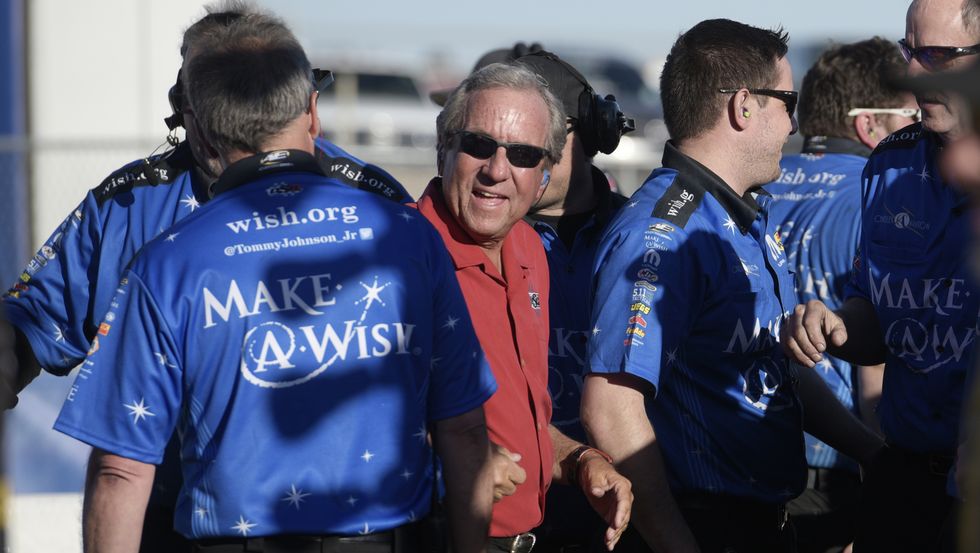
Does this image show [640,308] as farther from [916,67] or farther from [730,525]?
[916,67]

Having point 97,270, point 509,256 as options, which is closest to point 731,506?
point 509,256

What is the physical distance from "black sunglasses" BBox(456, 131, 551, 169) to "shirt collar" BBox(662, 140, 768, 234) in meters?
0.42

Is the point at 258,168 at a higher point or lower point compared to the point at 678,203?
higher

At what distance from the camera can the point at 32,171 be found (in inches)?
364

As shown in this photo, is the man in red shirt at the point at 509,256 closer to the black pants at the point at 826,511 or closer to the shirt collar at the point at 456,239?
the shirt collar at the point at 456,239

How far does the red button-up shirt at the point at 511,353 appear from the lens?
3.12 m

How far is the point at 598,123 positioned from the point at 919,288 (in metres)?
1.28

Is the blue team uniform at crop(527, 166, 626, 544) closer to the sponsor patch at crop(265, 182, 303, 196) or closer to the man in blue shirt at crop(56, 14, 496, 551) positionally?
the man in blue shirt at crop(56, 14, 496, 551)

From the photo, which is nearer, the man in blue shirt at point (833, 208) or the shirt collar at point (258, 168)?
the shirt collar at point (258, 168)

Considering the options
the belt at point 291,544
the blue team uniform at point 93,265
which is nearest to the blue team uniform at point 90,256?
the blue team uniform at point 93,265

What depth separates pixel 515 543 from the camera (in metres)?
3.15

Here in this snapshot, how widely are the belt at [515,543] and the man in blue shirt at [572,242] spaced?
11.6 inches

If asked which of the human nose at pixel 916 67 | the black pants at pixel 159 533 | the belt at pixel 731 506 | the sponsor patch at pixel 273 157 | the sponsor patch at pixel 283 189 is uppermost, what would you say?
the human nose at pixel 916 67

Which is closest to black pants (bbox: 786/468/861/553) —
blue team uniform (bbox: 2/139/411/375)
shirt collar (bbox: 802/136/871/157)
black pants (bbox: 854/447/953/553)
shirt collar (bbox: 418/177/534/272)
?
black pants (bbox: 854/447/953/553)
